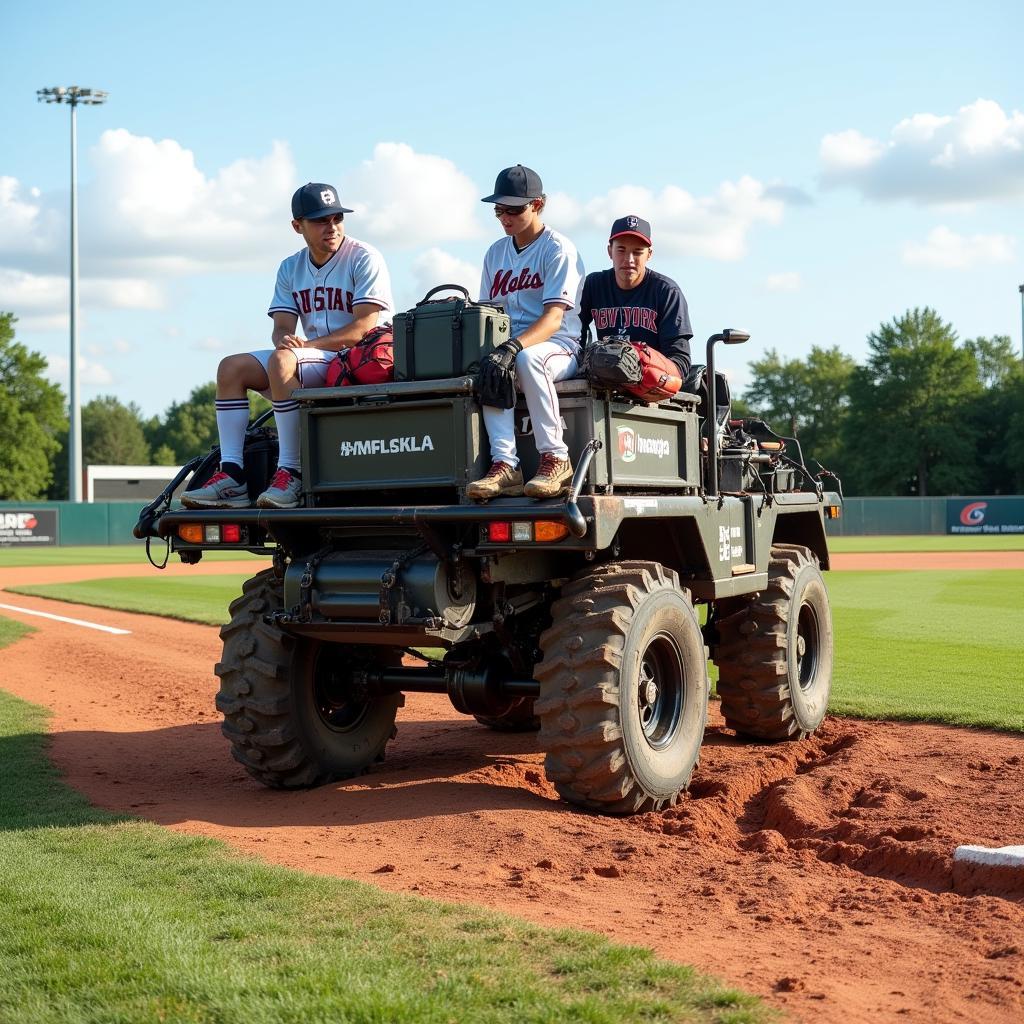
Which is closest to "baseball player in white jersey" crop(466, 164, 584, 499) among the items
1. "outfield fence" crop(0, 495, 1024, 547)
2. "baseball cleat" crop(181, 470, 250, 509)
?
"baseball cleat" crop(181, 470, 250, 509)

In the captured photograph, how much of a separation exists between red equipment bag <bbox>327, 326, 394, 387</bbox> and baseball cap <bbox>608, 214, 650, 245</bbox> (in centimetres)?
170

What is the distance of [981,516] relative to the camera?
56719 mm

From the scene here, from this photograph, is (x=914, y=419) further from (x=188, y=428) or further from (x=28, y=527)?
(x=188, y=428)

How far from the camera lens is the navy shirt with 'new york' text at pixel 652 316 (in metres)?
8.05

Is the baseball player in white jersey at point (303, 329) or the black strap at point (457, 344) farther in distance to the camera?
the baseball player in white jersey at point (303, 329)

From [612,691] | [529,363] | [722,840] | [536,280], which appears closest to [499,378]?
[529,363]

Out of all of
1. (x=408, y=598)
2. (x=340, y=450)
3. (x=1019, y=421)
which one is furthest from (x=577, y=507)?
(x=1019, y=421)

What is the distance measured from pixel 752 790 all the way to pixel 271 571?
299 cm

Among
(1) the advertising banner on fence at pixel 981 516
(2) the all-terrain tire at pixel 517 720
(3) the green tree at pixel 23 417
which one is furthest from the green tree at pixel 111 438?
(2) the all-terrain tire at pixel 517 720

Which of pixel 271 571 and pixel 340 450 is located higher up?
pixel 340 450

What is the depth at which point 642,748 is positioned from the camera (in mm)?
6586

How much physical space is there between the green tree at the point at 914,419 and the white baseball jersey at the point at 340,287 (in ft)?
262

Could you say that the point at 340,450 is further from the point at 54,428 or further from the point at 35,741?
the point at 54,428

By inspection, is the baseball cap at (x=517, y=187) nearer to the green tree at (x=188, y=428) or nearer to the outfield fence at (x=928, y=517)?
the outfield fence at (x=928, y=517)
